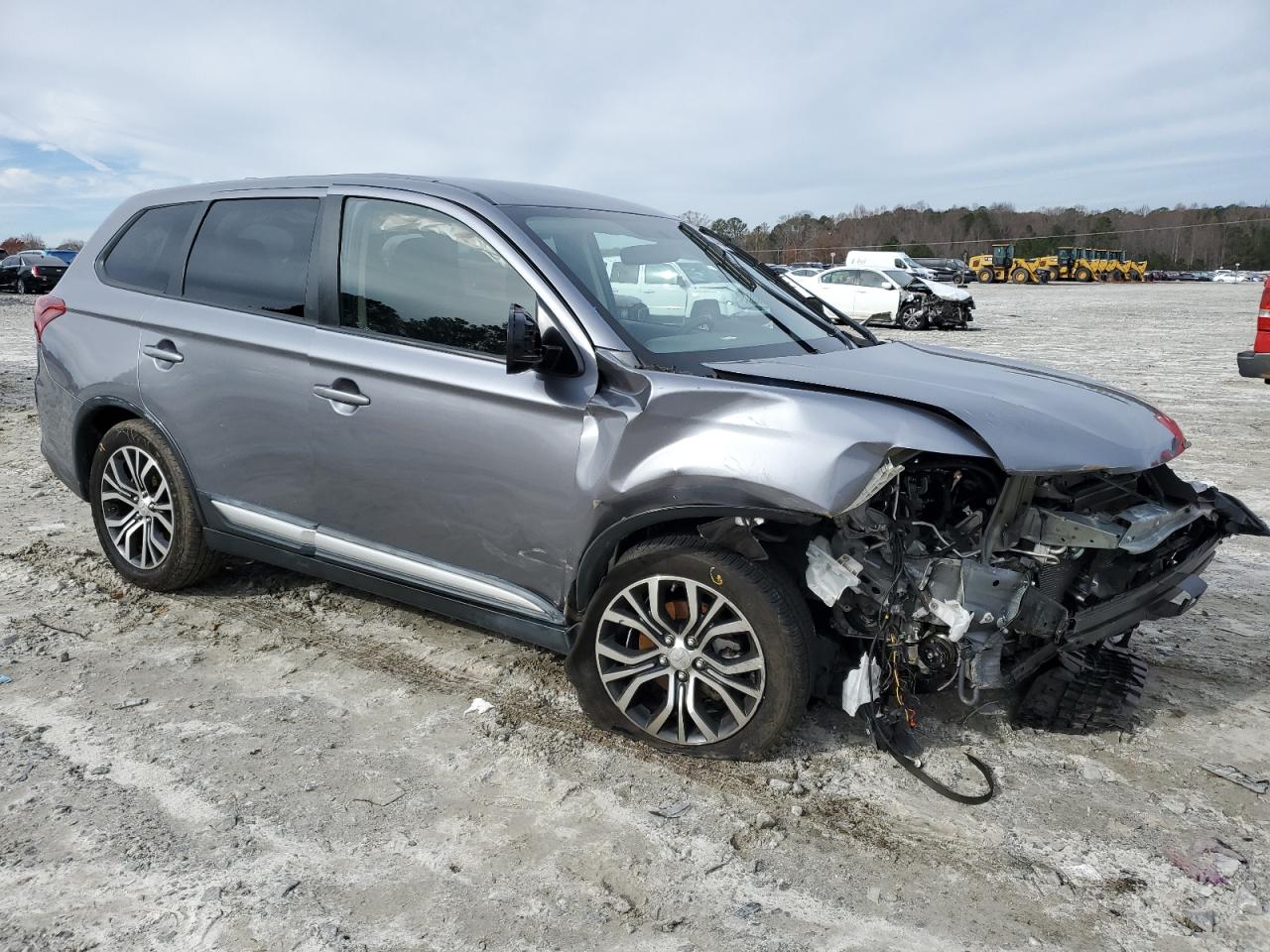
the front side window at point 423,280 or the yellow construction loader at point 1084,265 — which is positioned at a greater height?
the front side window at point 423,280

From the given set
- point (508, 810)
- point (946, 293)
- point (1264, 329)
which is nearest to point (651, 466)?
point (508, 810)

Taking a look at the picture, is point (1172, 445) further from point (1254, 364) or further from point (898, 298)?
point (898, 298)

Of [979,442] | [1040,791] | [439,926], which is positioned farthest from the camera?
[1040,791]

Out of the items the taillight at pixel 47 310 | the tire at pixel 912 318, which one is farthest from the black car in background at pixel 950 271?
the taillight at pixel 47 310

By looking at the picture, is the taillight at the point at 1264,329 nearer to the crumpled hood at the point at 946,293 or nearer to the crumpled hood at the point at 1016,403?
the crumpled hood at the point at 1016,403

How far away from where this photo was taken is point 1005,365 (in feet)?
12.8

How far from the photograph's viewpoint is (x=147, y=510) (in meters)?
4.63

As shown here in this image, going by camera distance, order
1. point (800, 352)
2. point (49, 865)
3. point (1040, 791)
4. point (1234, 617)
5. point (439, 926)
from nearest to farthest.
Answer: point (439, 926), point (49, 865), point (1040, 791), point (800, 352), point (1234, 617)

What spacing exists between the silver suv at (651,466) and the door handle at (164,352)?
0.04 ft

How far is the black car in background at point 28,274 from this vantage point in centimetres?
3406

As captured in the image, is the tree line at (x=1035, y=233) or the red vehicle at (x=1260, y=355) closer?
the red vehicle at (x=1260, y=355)

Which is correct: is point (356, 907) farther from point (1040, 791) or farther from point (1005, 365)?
point (1005, 365)

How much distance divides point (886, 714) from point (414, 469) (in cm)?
185

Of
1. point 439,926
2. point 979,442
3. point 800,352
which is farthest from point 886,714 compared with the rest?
point 439,926
